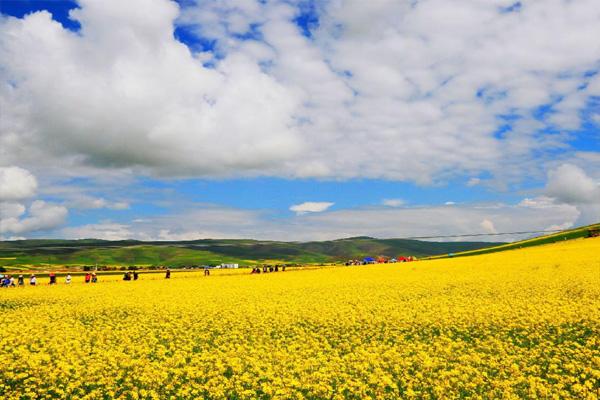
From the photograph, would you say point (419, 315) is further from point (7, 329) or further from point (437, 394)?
point (7, 329)

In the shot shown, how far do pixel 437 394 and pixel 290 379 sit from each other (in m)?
4.64

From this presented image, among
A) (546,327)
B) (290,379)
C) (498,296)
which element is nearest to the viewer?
(290,379)

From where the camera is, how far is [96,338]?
72.3 ft

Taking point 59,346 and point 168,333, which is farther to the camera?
point 168,333

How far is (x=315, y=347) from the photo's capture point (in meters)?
19.1

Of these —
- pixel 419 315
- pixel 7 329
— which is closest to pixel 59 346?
pixel 7 329

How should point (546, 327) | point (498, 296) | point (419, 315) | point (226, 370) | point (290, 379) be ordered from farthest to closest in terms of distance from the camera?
point (498, 296), point (419, 315), point (546, 327), point (226, 370), point (290, 379)

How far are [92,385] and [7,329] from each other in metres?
12.6

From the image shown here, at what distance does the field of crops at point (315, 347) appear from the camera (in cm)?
1395

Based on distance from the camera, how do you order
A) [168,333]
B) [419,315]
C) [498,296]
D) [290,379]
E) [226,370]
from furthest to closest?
1. [498,296]
2. [419,315]
3. [168,333]
4. [226,370]
5. [290,379]

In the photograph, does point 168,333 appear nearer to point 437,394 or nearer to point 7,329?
point 7,329

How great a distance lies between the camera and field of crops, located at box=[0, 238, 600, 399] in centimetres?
1395

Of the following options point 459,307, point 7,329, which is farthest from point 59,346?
point 459,307

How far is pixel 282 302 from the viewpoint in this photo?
33.8m
